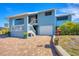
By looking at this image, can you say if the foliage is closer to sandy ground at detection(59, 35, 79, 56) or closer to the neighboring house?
sandy ground at detection(59, 35, 79, 56)

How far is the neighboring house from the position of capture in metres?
5.60

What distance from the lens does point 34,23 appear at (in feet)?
18.7

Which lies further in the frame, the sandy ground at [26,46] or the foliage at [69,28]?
the foliage at [69,28]

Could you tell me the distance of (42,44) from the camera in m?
5.57

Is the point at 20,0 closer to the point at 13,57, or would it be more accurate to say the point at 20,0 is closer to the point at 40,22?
the point at 40,22

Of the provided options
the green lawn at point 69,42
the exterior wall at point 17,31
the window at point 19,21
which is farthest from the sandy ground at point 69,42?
the window at point 19,21

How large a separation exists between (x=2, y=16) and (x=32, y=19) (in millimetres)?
843

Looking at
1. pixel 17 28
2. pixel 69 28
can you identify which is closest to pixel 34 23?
pixel 17 28

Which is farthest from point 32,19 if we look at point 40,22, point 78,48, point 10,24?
point 78,48

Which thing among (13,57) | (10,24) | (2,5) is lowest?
(13,57)

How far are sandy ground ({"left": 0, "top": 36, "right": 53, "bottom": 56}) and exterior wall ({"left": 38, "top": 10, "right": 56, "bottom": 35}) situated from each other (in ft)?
0.62

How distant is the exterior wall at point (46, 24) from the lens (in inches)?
221

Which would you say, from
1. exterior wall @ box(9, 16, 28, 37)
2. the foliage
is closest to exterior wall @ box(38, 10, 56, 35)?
the foliage

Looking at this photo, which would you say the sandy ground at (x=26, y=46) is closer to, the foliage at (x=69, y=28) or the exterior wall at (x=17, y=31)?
the exterior wall at (x=17, y=31)
